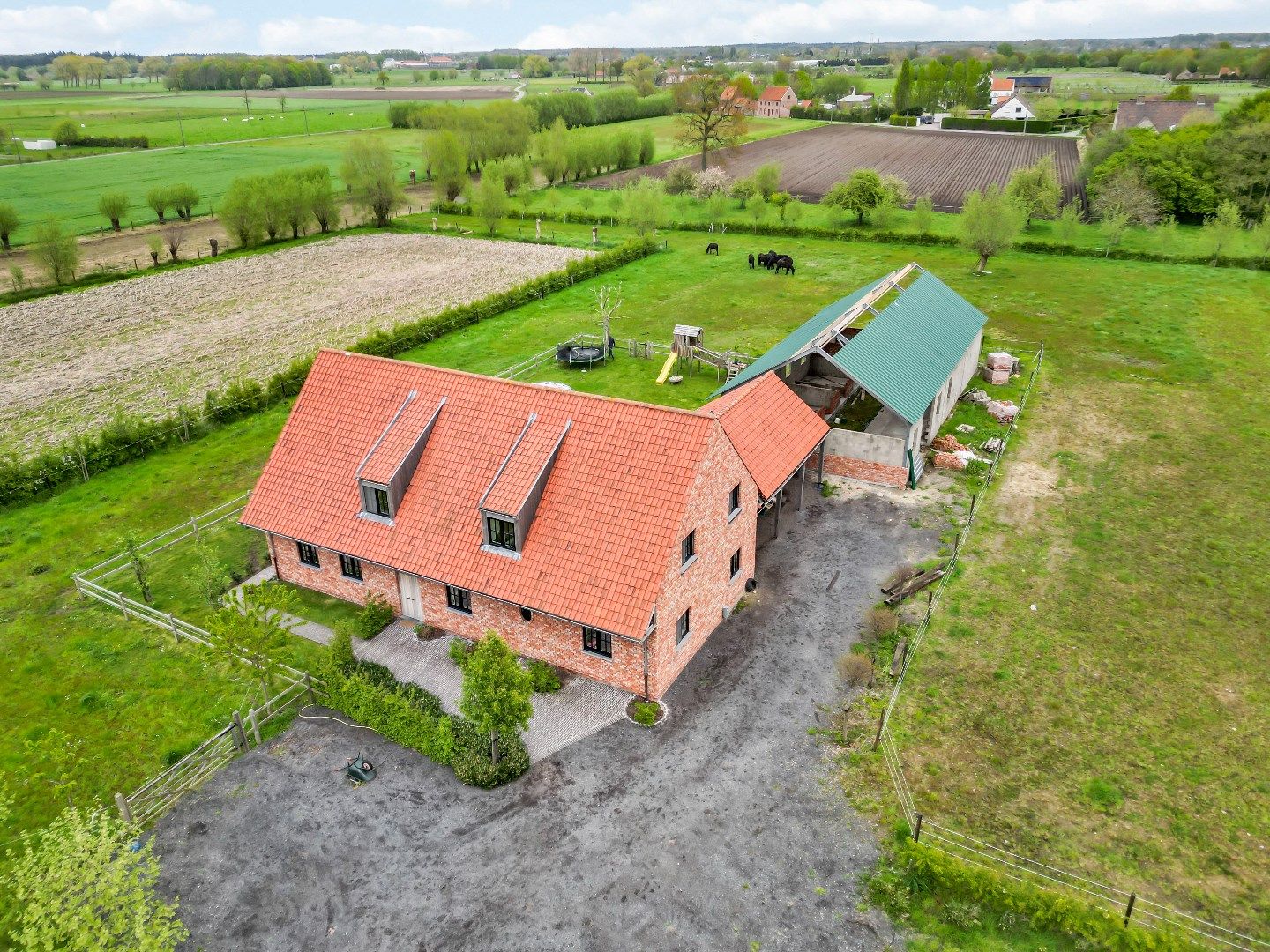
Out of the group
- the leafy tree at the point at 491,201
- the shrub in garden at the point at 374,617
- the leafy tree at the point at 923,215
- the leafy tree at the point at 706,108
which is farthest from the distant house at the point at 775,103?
the shrub in garden at the point at 374,617

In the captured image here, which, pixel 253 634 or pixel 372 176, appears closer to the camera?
pixel 253 634

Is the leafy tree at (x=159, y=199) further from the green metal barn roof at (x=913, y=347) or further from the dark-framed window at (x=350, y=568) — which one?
the green metal barn roof at (x=913, y=347)

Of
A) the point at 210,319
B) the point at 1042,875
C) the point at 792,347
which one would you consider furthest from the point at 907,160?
the point at 1042,875

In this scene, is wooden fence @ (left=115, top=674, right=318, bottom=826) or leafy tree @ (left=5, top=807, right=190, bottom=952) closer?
leafy tree @ (left=5, top=807, right=190, bottom=952)

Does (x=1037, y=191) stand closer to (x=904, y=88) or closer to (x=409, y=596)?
(x=409, y=596)

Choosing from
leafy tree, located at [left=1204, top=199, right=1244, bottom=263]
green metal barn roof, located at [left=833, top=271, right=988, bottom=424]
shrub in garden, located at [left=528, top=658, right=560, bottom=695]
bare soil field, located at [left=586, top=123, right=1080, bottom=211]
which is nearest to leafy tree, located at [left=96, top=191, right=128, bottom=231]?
bare soil field, located at [left=586, top=123, right=1080, bottom=211]

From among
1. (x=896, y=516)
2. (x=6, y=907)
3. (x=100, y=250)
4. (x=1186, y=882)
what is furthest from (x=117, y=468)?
(x=100, y=250)

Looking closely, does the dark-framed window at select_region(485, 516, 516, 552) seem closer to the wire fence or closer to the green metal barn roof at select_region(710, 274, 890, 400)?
the wire fence
